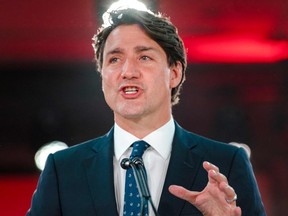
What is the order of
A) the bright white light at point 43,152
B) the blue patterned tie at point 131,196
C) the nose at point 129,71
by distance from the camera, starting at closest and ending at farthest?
the blue patterned tie at point 131,196 < the nose at point 129,71 < the bright white light at point 43,152

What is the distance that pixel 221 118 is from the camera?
234 centimetres

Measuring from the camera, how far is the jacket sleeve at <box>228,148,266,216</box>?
1.46m

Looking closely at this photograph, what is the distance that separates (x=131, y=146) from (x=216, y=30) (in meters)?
1.05

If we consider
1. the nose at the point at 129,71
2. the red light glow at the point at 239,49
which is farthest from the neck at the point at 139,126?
the red light glow at the point at 239,49

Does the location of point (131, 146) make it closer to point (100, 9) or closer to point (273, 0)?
point (100, 9)

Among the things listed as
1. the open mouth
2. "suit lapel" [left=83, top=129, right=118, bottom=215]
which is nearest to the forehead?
the open mouth

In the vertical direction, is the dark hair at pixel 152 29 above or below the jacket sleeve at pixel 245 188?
above

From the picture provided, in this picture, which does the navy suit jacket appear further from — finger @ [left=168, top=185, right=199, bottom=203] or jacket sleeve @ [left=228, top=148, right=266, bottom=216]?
finger @ [left=168, top=185, right=199, bottom=203]

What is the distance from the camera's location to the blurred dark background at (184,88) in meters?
2.32

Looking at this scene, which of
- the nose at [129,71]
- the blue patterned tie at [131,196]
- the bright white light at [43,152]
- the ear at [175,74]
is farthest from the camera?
the bright white light at [43,152]

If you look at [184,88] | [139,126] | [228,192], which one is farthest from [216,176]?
[184,88]

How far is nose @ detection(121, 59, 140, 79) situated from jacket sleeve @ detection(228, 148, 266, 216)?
321 mm

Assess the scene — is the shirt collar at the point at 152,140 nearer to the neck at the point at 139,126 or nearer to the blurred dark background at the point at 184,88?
the neck at the point at 139,126

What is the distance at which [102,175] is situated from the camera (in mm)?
1470
